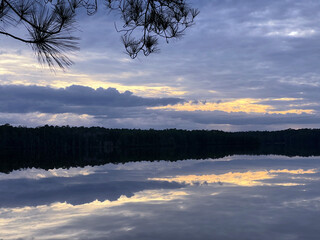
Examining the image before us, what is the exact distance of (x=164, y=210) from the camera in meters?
13.6

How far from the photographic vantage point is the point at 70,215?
1294cm

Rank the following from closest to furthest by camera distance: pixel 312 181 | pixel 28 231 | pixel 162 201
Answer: pixel 28 231 → pixel 162 201 → pixel 312 181

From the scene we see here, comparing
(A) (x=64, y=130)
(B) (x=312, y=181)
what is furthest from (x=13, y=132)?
(B) (x=312, y=181)

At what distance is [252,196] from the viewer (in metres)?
16.4

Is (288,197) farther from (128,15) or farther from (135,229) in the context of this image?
(128,15)

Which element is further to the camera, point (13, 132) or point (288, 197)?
point (13, 132)

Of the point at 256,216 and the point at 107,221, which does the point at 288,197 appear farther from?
the point at 107,221

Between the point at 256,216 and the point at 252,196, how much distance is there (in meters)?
4.09

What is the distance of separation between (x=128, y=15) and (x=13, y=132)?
403 ft

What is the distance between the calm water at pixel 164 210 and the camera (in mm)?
10641

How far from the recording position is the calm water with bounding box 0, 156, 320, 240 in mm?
10641

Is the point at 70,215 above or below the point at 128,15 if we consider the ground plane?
below

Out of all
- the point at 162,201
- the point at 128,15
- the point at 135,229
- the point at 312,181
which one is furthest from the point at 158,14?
the point at 312,181

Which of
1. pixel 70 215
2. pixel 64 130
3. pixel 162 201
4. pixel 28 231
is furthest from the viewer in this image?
pixel 64 130
